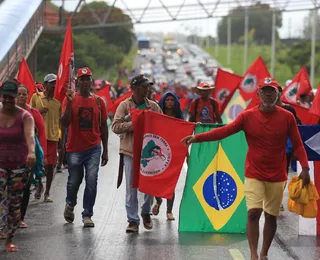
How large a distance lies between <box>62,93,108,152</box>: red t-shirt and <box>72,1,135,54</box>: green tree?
3242cm

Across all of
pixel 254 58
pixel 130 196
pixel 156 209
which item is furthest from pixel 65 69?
pixel 254 58

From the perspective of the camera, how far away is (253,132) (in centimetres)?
931

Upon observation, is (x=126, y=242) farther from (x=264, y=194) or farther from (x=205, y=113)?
(x=205, y=113)

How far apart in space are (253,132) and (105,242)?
92.4 inches

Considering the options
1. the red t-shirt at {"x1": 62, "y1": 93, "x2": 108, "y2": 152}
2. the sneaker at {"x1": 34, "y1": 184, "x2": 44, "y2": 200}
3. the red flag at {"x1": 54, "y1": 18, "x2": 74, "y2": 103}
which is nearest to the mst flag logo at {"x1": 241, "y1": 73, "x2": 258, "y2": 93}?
the sneaker at {"x1": 34, "y1": 184, "x2": 44, "y2": 200}

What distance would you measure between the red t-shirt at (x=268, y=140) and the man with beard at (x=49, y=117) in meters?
5.29

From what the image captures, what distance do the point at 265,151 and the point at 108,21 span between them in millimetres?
50089

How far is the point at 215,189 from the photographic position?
1149 cm

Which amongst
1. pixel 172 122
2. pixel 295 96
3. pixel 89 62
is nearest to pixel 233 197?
pixel 172 122

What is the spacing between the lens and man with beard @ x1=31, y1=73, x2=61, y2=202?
14.3 m

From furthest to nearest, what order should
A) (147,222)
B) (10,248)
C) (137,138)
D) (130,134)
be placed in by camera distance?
(147,222) → (130,134) → (137,138) → (10,248)

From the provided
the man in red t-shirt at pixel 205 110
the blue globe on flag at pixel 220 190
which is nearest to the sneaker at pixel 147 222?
the blue globe on flag at pixel 220 190

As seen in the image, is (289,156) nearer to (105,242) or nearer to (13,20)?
(105,242)

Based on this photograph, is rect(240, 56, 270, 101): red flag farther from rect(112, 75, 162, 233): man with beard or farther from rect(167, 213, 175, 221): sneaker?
rect(112, 75, 162, 233): man with beard
